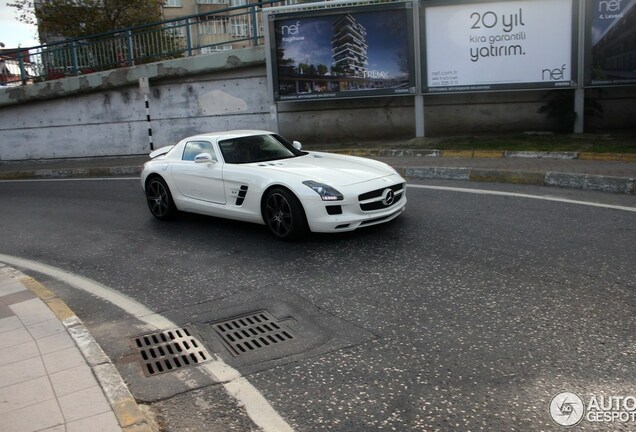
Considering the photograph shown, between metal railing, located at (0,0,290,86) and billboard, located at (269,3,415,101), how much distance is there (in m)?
2.73

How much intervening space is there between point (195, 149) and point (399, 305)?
169 inches

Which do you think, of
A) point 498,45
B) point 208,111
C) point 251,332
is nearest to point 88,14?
point 208,111

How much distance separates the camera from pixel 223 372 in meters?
3.89

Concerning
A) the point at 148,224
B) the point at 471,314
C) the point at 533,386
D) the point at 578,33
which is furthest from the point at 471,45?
the point at 533,386

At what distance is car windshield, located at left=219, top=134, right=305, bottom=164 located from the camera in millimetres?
7500

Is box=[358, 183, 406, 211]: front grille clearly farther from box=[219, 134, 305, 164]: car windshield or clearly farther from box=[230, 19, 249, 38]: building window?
box=[230, 19, 249, 38]: building window

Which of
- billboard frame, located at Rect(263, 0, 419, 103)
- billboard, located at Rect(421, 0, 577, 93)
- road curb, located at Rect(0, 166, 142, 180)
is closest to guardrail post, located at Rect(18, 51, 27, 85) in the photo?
road curb, located at Rect(0, 166, 142, 180)

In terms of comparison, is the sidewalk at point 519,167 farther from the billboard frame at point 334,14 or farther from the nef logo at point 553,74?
the nef logo at point 553,74

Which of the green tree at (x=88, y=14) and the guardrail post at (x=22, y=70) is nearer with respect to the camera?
the guardrail post at (x=22, y=70)

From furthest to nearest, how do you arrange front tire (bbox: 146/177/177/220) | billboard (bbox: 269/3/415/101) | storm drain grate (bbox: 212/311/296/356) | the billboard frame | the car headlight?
1. billboard (bbox: 269/3/415/101)
2. the billboard frame
3. front tire (bbox: 146/177/177/220)
4. the car headlight
5. storm drain grate (bbox: 212/311/296/356)

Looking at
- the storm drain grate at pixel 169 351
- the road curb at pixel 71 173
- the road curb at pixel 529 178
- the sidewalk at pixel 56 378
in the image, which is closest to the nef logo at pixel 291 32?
the road curb at pixel 71 173

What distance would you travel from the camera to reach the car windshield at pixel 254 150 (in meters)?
7.50

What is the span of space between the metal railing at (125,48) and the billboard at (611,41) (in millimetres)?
8466

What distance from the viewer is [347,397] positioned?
136 inches
